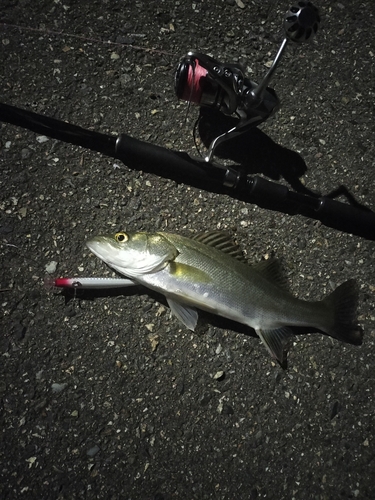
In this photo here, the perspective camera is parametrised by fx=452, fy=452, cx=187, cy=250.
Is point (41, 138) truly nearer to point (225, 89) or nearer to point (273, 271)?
point (225, 89)

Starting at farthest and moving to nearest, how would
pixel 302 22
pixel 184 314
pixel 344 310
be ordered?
pixel 344 310 → pixel 184 314 → pixel 302 22

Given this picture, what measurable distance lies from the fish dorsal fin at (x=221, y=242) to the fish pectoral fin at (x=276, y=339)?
15.6 inches

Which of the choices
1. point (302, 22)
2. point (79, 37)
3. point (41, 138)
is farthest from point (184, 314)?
point (79, 37)

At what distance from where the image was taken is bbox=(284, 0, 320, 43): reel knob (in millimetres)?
1839

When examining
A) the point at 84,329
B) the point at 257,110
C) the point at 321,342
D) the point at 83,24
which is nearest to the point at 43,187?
the point at 84,329

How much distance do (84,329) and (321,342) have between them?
4.37ft

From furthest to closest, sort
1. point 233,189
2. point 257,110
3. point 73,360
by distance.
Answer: point 233,189, point 73,360, point 257,110

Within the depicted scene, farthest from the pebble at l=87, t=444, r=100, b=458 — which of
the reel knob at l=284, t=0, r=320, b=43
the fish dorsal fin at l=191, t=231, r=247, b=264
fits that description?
the reel knob at l=284, t=0, r=320, b=43

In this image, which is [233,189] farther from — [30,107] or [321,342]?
[30,107]

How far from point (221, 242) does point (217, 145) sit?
0.51 m

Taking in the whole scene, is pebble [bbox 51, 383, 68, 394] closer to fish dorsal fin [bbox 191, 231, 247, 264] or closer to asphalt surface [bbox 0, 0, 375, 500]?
asphalt surface [bbox 0, 0, 375, 500]

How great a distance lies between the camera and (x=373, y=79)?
2855 mm

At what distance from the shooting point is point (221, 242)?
2.43m

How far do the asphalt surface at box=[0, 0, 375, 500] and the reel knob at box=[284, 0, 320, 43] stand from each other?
2.76 ft
